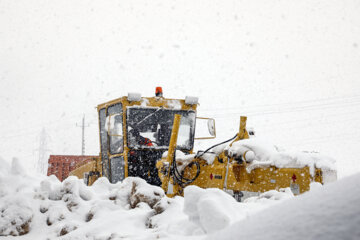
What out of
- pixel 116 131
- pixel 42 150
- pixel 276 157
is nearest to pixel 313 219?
pixel 276 157

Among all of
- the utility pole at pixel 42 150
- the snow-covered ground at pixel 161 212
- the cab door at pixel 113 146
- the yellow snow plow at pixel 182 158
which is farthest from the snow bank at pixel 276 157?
the utility pole at pixel 42 150

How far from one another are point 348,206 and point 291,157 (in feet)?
11.0

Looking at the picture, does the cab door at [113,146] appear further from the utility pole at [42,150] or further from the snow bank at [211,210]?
the utility pole at [42,150]

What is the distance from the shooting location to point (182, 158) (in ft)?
17.0

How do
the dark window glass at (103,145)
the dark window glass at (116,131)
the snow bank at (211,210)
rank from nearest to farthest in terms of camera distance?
the snow bank at (211,210)
the dark window glass at (116,131)
the dark window glass at (103,145)

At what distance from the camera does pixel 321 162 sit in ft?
13.1

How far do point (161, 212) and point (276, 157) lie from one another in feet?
5.05

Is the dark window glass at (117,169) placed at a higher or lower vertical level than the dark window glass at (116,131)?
lower

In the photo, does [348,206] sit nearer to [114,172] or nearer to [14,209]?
[14,209]

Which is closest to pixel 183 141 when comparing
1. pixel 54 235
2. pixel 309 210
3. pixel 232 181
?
pixel 232 181

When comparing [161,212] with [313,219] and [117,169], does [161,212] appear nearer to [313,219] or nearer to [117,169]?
[313,219]

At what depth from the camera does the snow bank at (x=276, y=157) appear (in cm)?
398

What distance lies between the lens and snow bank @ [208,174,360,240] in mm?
787

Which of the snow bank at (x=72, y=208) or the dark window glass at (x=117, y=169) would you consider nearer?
the snow bank at (x=72, y=208)
